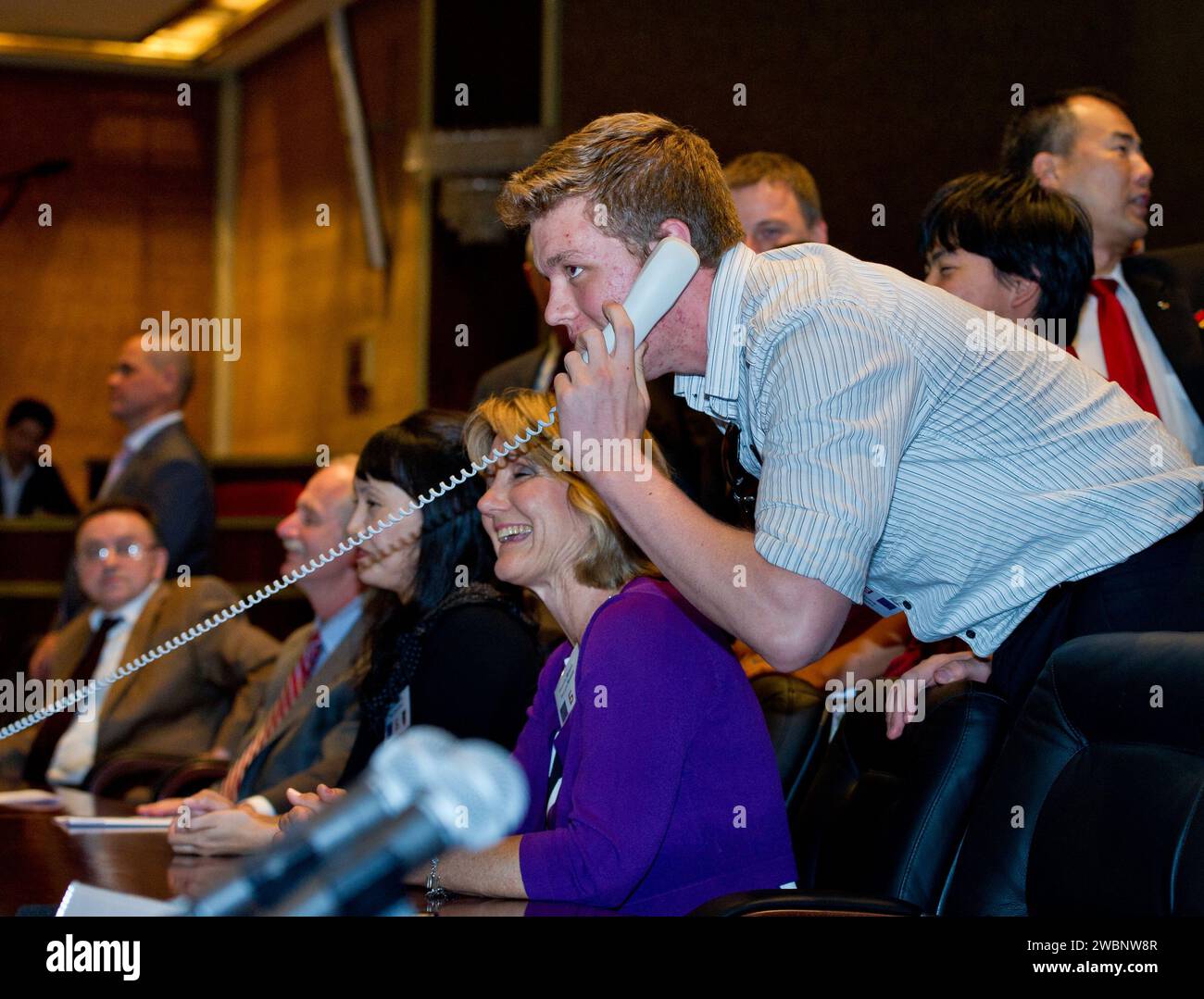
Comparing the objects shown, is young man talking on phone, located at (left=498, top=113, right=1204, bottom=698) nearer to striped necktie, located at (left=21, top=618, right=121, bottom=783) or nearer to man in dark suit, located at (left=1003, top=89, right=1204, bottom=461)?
man in dark suit, located at (left=1003, top=89, right=1204, bottom=461)

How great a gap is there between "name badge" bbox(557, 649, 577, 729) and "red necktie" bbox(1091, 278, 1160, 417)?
123cm

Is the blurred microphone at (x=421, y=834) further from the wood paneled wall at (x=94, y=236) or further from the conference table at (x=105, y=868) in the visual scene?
the wood paneled wall at (x=94, y=236)

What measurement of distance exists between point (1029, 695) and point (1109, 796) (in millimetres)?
175

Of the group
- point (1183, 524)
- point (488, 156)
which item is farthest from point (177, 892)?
point (488, 156)

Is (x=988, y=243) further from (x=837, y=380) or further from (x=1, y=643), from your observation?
(x=1, y=643)

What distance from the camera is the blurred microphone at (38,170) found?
30.5 ft

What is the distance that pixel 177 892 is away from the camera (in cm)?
172

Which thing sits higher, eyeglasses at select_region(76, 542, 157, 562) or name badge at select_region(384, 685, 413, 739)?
eyeglasses at select_region(76, 542, 157, 562)

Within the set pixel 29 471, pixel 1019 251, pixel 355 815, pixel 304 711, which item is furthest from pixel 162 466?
pixel 355 815

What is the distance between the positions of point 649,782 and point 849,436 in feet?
1.73

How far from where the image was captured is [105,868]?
1.98 metres

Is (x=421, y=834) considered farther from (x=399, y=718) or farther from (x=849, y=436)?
(x=399, y=718)

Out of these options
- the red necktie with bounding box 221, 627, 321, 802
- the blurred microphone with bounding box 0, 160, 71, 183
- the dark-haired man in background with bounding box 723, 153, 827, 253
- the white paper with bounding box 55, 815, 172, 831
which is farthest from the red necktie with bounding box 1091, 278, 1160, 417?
the blurred microphone with bounding box 0, 160, 71, 183

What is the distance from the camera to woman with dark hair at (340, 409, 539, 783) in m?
2.31
